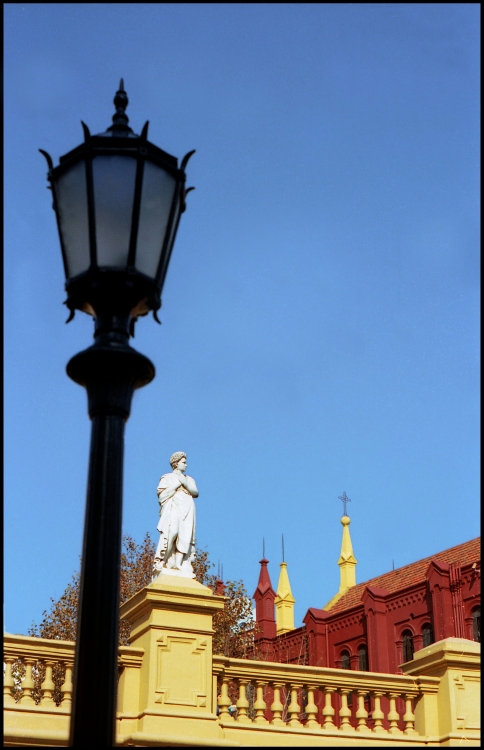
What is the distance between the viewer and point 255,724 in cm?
1188

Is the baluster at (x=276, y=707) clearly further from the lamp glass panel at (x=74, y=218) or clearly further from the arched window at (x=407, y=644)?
the arched window at (x=407, y=644)

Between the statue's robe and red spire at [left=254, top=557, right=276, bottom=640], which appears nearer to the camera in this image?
the statue's robe

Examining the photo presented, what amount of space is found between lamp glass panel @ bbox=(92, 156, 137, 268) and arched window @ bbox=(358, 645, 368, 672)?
37.9 metres

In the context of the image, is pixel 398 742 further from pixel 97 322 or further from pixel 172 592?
pixel 97 322

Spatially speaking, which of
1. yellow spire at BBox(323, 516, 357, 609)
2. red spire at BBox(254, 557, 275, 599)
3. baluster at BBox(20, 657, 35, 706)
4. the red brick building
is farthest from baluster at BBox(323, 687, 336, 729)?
yellow spire at BBox(323, 516, 357, 609)

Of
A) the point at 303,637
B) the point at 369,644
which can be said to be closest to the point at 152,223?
the point at 369,644

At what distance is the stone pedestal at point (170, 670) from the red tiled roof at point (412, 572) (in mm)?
25287

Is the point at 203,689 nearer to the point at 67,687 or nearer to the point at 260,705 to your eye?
the point at 260,705

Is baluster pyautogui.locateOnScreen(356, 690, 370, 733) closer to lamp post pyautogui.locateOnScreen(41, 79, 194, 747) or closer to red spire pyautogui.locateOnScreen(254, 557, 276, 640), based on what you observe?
lamp post pyautogui.locateOnScreen(41, 79, 194, 747)

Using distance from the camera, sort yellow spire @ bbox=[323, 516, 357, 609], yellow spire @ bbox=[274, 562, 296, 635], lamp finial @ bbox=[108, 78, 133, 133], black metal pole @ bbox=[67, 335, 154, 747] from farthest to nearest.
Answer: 1. yellow spire @ bbox=[274, 562, 296, 635]
2. yellow spire @ bbox=[323, 516, 357, 609]
3. lamp finial @ bbox=[108, 78, 133, 133]
4. black metal pole @ bbox=[67, 335, 154, 747]

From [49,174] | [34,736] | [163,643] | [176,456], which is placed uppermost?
[176,456]

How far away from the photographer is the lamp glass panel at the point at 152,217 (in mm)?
3795

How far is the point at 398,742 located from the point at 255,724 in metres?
2.10

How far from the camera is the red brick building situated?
35.1 metres
